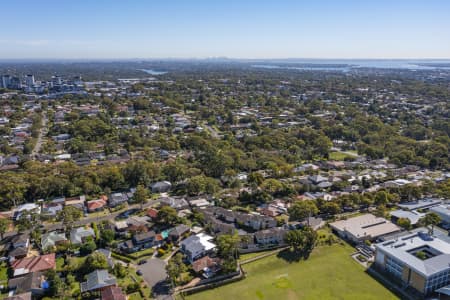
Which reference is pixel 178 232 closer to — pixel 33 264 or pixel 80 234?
pixel 80 234

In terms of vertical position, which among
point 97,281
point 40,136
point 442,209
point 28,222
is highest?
point 40,136

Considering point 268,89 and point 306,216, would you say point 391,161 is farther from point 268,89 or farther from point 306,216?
point 268,89

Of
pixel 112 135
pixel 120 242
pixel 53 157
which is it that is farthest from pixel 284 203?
pixel 112 135

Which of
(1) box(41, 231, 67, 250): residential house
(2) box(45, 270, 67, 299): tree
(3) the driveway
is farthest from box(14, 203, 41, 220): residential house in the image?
(3) the driveway

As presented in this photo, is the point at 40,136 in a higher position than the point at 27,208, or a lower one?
higher

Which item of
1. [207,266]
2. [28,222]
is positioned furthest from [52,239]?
[207,266]

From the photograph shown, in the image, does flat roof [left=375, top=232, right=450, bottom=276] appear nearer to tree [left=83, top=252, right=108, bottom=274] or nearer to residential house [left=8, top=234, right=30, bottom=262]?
tree [left=83, top=252, right=108, bottom=274]

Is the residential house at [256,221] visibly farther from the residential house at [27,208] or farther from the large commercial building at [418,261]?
the residential house at [27,208]

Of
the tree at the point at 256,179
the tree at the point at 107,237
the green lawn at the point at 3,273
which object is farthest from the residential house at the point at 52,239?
the tree at the point at 256,179
